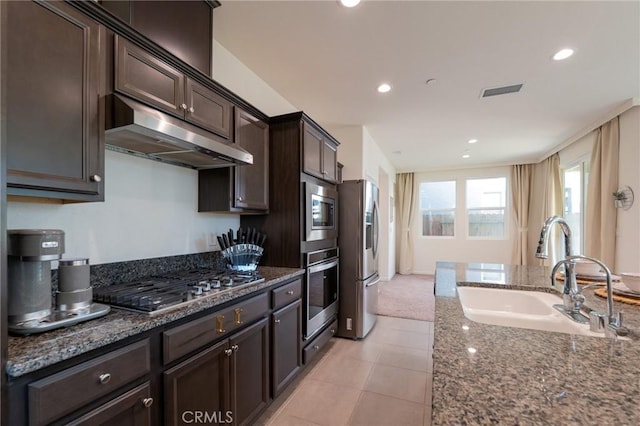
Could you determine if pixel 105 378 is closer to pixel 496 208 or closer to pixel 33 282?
pixel 33 282

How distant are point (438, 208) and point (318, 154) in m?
5.59

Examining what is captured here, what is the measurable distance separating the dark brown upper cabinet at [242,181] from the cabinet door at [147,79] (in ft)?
1.70

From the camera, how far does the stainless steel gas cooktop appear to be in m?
1.21

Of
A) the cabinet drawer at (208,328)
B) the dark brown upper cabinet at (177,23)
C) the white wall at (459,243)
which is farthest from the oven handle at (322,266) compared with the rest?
the white wall at (459,243)

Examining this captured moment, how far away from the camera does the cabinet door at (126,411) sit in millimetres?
932

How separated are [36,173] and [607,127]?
18.7 ft

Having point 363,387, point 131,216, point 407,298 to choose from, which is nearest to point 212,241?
point 131,216

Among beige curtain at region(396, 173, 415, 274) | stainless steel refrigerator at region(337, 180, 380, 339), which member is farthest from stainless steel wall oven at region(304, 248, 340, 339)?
beige curtain at region(396, 173, 415, 274)

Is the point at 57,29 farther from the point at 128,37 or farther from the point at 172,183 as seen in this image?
the point at 172,183

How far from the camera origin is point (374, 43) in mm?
Result: 2318

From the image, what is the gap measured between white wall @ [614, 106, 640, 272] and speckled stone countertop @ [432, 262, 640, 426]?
10.5 ft

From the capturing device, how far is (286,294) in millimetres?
2078

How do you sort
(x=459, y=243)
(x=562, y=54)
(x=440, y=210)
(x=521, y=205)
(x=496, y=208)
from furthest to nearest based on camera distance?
(x=440, y=210) < (x=459, y=243) < (x=496, y=208) < (x=521, y=205) < (x=562, y=54)

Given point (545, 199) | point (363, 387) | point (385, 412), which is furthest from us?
point (545, 199)
